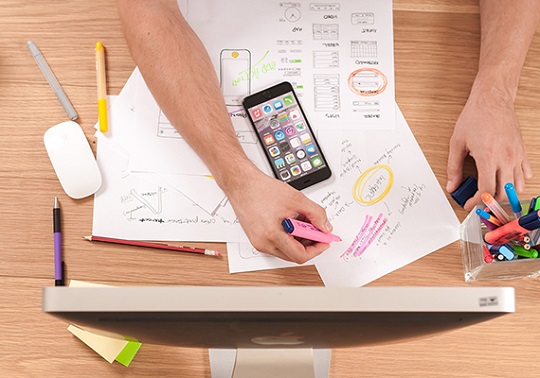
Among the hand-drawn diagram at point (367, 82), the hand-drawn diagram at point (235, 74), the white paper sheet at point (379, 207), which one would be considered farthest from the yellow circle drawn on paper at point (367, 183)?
the hand-drawn diagram at point (235, 74)

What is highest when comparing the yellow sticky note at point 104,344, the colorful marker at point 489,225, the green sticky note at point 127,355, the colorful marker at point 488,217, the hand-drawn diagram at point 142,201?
the hand-drawn diagram at point 142,201

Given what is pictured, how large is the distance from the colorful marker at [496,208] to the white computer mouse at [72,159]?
573 millimetres

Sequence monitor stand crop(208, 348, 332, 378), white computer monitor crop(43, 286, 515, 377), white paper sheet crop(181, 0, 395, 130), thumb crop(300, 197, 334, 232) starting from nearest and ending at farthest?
white computer monitor crop(43, 286, 515, 377)
monitor stand crop(208, 348, 332, 378)
thumb crop(300, 197, 334, 232)
white paper sheet crop(181, 0, 395, 130)

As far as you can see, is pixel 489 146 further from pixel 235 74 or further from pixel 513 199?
pixel 235 74

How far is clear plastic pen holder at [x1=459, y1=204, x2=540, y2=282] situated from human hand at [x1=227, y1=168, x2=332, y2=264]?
211 millimetres

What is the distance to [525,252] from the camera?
85 centimetres

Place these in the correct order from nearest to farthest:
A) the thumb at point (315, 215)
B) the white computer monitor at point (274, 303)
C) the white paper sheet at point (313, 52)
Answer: the white computer monitor at point (274, 303), the thumb at point (315, 215), the white paper sheet at point (313, 52)

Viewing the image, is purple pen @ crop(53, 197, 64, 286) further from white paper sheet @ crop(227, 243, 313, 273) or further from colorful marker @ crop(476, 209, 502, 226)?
colorful marker @ crop(476, 209, 502, 226)

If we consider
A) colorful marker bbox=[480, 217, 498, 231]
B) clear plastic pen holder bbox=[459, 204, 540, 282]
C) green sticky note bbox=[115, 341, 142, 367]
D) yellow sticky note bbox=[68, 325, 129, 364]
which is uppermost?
colorful marker bbox=[480, 217, 498, 231]

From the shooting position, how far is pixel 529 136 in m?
0.99

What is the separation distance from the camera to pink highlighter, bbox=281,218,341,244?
864 millimetres

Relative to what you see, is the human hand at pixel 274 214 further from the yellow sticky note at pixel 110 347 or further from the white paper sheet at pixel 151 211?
the yellow sticky note at pixel 110 347

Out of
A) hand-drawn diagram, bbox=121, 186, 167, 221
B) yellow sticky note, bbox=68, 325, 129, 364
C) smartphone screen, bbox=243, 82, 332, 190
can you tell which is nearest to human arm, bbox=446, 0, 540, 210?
smartphone screen, bbox=243, 82, 332, 190

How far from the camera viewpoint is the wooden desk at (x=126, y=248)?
891mm
